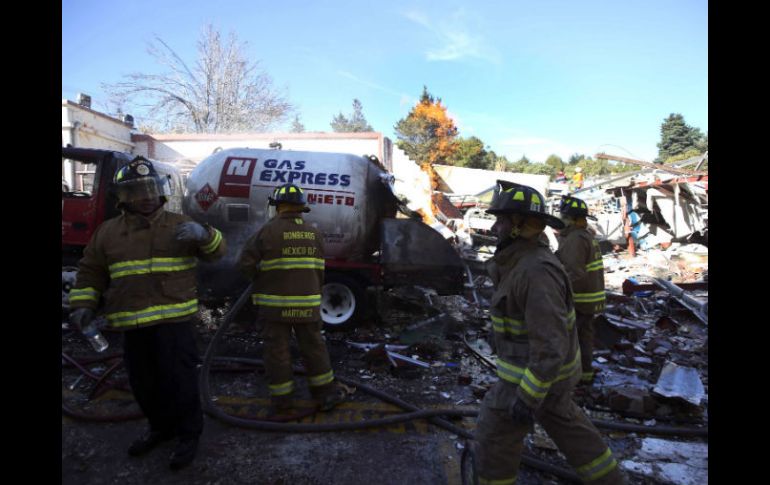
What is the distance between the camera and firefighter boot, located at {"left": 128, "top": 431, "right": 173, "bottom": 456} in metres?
2.91

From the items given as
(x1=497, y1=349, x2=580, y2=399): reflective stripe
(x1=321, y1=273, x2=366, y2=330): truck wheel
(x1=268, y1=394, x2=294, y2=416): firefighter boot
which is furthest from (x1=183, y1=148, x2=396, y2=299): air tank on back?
(x1=497, y1=349, x2=580, y2=399): reflective stripe

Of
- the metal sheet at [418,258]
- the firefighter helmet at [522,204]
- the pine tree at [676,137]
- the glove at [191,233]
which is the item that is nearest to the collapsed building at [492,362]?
the metal sheet at [418,258]

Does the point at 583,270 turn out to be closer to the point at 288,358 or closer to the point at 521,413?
the point at 521,413

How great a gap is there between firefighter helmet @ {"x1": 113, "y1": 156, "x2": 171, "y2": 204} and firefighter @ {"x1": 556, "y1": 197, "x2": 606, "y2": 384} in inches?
134

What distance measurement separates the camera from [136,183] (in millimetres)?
2742

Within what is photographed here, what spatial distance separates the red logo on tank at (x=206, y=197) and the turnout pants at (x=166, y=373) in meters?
3.35

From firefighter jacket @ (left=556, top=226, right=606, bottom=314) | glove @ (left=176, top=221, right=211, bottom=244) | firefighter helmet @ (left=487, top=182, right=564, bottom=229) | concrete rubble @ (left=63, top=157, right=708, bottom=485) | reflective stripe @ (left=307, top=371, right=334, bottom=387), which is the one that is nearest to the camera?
firefighter helmet @ (left=487, top=182, right=564, bottom=229)

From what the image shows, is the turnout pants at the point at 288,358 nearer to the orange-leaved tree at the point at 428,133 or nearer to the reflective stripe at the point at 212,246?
the reflective stripe at the point at 212,246

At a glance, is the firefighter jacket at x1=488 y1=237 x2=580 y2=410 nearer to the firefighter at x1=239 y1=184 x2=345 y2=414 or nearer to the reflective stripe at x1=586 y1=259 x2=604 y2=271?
the firefighter at x1=239 y1=184 x2=345 y2=414

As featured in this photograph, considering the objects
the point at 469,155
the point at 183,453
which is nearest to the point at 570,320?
the point at 183,453

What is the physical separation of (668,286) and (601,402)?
4.68m

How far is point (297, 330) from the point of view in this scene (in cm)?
354

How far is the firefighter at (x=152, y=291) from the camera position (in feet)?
8.59
